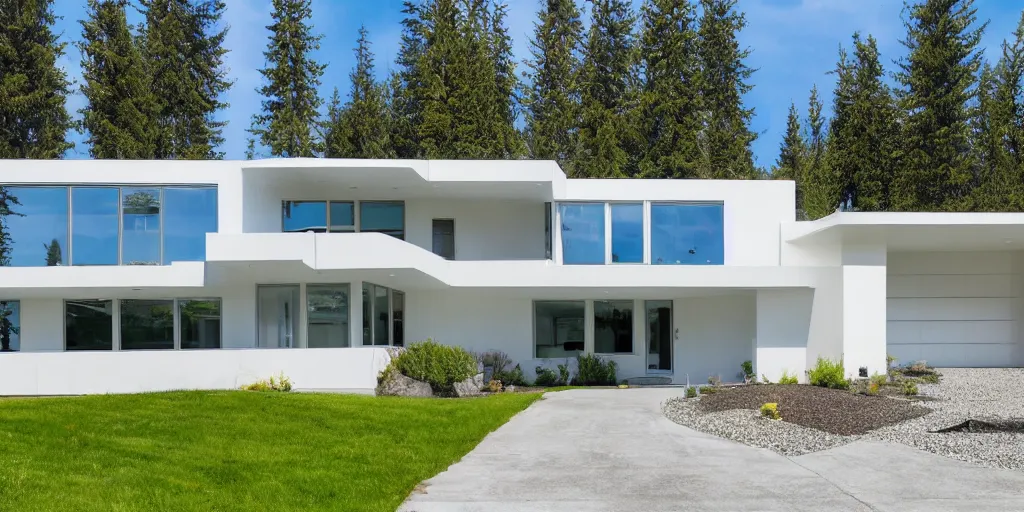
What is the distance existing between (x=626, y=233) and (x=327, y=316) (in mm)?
7547

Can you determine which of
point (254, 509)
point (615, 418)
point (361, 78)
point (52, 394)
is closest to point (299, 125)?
point (361, 78)

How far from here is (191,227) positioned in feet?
68.6

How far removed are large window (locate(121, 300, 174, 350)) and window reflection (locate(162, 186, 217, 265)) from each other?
1534 mm

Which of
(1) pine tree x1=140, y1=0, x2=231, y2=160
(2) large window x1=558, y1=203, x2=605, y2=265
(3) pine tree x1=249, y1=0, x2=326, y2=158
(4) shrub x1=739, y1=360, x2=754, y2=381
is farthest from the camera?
(3) pine tree x1=249, y1=0, x2=326, y2=158

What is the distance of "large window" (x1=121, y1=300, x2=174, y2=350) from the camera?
71.5 feet

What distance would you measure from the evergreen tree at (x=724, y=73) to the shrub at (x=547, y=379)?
16.5 metres

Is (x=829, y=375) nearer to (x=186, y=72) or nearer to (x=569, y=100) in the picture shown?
(x=569, y=100)

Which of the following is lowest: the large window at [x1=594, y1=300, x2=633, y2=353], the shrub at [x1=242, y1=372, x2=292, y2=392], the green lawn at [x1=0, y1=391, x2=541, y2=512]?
the shrub at [x1=242, y1=372, x2=292, y2=392]

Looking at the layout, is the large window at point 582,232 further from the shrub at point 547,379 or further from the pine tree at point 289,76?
the pine tree at point 289,76

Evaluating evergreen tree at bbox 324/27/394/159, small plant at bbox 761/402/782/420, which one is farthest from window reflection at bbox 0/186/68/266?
evergreen tree at bbox 324/27/394/159

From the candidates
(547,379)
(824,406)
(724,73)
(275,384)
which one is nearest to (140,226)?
(275,384)

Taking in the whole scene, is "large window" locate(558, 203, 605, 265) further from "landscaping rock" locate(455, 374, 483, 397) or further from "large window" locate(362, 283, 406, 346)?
"large window" locate(362, 283, 406, 346)

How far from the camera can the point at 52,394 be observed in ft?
62.3

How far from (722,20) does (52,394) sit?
1138 inches
